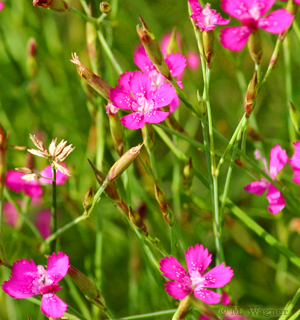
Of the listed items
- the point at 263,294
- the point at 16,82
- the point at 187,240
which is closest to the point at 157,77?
the point at 187,240

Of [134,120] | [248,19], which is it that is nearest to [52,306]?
[134,120]

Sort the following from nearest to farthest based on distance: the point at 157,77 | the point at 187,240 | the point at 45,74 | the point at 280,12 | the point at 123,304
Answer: the point at 280,12
the point at 157,77
the point at 187,240
the point at 123,304
the point at 45,74

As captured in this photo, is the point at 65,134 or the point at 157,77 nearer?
the point at 157,77

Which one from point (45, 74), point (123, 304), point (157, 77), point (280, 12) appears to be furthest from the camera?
point (45, 74)

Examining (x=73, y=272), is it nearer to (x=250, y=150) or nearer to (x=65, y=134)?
(x=65, y=134)

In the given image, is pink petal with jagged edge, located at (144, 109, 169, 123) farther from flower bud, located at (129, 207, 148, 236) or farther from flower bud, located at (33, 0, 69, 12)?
flower bud, located at (33, 0, 69, 12)

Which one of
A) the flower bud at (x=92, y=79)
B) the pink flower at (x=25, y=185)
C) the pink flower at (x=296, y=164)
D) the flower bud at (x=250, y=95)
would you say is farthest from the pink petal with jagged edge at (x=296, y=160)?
the pink flower at (x=25, y=185)

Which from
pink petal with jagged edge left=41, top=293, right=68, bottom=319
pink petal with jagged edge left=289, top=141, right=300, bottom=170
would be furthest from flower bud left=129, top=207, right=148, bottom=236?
pink petal with jagged edge left=289, top=141, right=300, bottom=170
